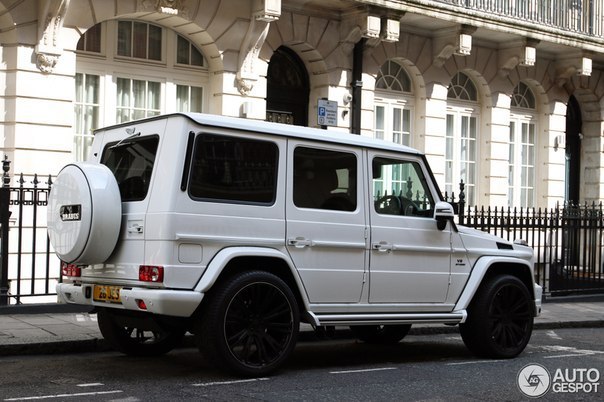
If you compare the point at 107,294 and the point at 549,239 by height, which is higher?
the point at 549,239

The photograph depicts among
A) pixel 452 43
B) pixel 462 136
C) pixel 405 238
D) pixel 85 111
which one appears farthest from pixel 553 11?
pixel 405 238

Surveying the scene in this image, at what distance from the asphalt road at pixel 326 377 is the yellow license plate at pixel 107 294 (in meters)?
0.66

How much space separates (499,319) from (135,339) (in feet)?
12.3

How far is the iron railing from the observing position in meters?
19.8

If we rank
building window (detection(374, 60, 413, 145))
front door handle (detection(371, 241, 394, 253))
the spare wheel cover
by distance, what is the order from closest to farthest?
the spare wheel cover, front door handle (detection(371, 241, 394, 253)), building window (detection(374, 60, 413, 145))

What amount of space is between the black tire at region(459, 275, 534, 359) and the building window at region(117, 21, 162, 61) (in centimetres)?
807

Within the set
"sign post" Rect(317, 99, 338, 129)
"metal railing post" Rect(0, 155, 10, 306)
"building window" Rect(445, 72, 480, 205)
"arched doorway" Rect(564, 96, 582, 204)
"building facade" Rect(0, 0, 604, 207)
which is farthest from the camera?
"arched doorway" Rect(564, 96, 582, 204)

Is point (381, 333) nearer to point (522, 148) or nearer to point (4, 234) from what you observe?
point (4, 234)

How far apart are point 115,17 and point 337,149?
7.27m

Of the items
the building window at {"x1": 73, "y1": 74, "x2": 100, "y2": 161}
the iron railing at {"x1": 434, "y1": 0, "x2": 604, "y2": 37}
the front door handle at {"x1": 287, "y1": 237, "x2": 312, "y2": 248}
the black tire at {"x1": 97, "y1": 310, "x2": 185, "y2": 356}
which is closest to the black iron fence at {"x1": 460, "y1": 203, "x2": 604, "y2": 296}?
the iron railing at {"x1": 434, "y1": 0, "x2": 604, "y2": 37}

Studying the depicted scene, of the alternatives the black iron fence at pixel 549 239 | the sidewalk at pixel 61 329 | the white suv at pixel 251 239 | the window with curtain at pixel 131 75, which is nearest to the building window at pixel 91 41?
the window with curtain at pixel 131 75

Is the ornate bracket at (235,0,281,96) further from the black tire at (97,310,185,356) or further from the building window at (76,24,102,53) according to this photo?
the black tire at (97,310,185,356)

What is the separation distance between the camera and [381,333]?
11234 mm

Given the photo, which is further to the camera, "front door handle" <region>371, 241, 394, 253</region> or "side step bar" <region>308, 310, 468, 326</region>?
"front door handle" <region>371, 241, 394, 253</region>
